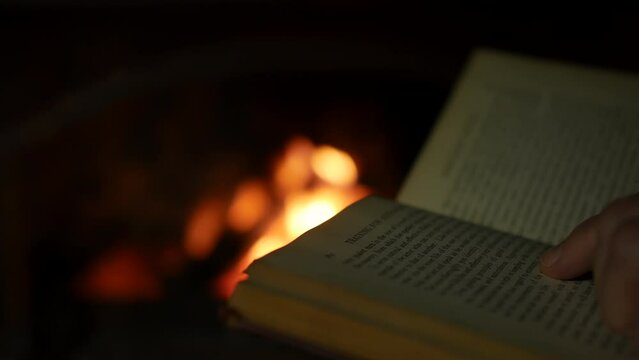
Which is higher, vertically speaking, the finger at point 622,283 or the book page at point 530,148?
the book page at point 530,148

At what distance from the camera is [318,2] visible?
122 cm

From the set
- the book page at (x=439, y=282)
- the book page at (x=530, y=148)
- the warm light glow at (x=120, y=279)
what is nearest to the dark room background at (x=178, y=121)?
A: the warm light glow at (x=120, y=279)

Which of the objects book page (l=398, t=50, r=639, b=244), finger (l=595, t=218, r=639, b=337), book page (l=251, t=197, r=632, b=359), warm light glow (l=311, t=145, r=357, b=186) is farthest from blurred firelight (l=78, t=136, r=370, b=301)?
finger (l=595, t=218, r=639, b=337)

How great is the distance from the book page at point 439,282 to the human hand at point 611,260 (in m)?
0.01

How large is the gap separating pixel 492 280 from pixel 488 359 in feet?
0.30

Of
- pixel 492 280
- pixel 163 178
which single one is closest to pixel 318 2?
pixel 163 178

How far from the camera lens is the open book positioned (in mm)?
431

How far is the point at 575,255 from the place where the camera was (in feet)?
1.66

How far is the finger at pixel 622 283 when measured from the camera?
0.44 metres

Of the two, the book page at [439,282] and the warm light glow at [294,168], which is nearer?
the book page at [439,282]

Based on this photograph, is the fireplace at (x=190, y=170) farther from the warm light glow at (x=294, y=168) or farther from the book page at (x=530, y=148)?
the book page at (x=530, y=148)

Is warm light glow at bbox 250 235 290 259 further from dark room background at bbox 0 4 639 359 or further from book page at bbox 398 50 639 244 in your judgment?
book page at bbox 398 50 639 244

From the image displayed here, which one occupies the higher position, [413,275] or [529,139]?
[529,139]

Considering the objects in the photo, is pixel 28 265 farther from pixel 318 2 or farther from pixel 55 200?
pixel 318 2
